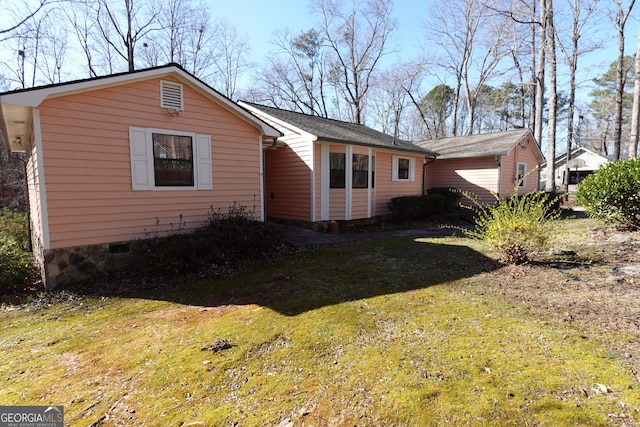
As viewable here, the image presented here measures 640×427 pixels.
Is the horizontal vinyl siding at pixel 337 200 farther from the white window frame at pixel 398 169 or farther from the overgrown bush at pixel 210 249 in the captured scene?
the overgrown bush at pixel 210 249

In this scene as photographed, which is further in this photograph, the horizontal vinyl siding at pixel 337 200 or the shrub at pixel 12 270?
the horizontal vinyl siding at pixel 337 200

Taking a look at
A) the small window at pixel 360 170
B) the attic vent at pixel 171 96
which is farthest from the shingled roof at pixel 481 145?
the attic vent at pixel 171 96

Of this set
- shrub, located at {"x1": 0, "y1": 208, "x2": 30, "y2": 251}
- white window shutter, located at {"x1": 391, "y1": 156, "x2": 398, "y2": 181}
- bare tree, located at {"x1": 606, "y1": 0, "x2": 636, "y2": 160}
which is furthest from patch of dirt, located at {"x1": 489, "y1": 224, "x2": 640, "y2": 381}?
bare tree, located at {"x1": 606, "y1": 0, "x2": 636, "y2": 160}

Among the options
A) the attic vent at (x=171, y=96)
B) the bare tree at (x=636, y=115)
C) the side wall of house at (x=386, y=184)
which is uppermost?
the bare tree at (x=636, y=115)

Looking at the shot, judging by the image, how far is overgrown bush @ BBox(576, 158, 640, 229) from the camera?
6734mm

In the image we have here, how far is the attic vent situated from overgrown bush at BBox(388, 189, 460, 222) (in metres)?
8.27

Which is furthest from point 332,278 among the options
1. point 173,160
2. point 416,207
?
point 416,207

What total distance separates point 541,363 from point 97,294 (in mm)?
6302

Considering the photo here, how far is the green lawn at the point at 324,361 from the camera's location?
2.17 metres

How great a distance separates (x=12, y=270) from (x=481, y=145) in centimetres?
1769

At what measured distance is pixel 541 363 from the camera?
2.56 metres

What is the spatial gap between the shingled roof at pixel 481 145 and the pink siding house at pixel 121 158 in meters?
11.1

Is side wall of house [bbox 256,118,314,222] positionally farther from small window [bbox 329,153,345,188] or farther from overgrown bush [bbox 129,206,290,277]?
overgrown bush [bbox 129,206,290,277]

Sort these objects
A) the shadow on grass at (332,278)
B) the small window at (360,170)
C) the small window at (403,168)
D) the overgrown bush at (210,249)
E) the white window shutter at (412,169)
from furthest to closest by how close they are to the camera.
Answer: the white window shutter at (412,169) → the small window at (403,168) → the small window at (360,170) → the overgrown bush at (210,249) → the shadow on grass at (332,278)
